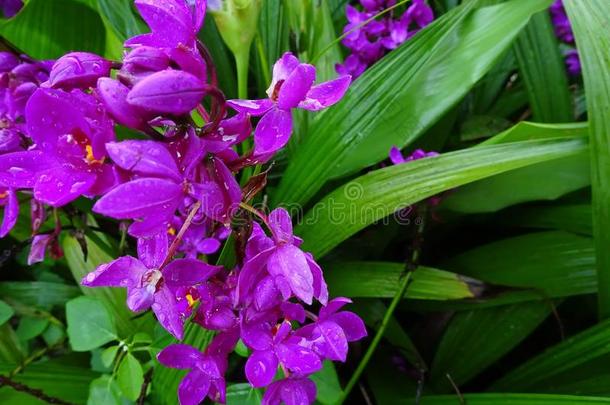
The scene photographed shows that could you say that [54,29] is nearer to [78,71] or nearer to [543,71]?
[78,71]

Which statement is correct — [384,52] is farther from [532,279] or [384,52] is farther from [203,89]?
[203,89]

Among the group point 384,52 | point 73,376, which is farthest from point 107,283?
point 384,52

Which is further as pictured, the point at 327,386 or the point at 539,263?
the point at 539,263

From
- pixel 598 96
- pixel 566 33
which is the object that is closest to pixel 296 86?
pixel 598 96

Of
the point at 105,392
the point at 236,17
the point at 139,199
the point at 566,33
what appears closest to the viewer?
the point at 139,199

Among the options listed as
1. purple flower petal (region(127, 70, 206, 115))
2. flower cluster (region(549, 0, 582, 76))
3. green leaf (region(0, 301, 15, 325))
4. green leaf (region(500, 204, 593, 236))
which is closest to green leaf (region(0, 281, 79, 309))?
green leaf (region(0, 301, 15, 325))

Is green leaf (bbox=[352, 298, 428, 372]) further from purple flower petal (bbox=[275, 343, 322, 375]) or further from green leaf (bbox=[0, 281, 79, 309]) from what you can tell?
green leaf (bbox=[0, 281, 79, 309])

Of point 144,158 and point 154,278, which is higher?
point 144,158

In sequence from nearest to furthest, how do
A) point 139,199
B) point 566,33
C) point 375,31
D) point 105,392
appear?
point 139,199 → point 105,392 → point 375,31 → point 566,33
